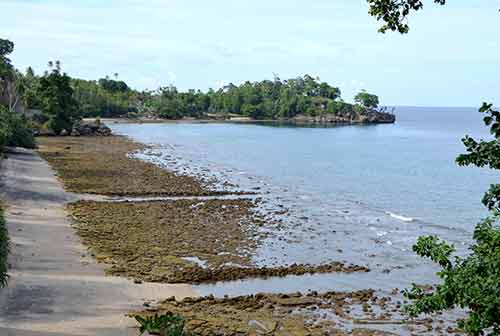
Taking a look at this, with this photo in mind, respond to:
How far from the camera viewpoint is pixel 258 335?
15.2 m

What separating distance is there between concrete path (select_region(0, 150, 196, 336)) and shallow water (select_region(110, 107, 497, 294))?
3.29m

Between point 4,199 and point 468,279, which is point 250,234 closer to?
point 4,199

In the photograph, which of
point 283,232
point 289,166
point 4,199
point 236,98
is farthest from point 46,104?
point 236,98

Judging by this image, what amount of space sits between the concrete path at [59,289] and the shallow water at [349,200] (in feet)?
10.8

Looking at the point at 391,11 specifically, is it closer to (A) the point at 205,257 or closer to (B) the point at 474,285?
(B) the point at 474,285

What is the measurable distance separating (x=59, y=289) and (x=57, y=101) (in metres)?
69.3

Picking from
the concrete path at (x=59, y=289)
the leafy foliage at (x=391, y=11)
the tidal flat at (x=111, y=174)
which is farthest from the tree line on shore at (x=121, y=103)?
the leafy foliage at (x=391, y=11)

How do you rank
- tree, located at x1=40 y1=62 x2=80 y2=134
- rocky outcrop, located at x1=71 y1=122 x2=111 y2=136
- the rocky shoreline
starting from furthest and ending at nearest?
1. rocky outcrop, located at x1=71 y1=122 x2=111 y2=136
2. tree, located at x1=40 y1=62 x2=80 y2=134
3. the rocky shoreline

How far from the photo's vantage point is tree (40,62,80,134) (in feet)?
271

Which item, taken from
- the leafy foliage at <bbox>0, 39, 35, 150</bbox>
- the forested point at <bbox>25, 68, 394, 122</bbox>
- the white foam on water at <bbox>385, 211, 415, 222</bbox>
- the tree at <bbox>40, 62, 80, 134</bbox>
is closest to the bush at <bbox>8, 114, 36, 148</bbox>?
the leafy foliage at <bbox>0, 39, 35, 150</bbox>

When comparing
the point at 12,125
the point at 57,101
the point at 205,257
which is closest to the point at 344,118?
the point at 57,101

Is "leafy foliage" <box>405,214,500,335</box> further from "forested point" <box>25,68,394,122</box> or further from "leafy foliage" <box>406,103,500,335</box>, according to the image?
"forested point" <box>25,68,394,122</box>

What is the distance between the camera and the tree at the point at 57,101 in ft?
271

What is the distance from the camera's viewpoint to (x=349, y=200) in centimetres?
4109
